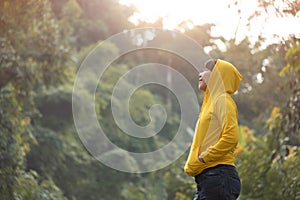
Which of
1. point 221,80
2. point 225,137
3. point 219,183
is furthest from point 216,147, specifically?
point 221,80

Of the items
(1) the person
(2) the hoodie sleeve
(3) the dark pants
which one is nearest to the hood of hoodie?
(1) the person

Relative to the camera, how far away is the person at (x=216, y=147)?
3369 millimetres

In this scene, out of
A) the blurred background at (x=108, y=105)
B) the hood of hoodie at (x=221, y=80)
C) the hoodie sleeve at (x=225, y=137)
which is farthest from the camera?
A: the blurred background at (x=108, y=105)

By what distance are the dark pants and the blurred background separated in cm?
153

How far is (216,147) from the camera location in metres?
3.36

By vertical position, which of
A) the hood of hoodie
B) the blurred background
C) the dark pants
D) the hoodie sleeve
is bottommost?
the dark pants

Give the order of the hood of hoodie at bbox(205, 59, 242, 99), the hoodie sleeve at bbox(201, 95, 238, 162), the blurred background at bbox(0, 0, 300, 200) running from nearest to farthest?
1. the hoodie sleeve at bbox(201, 95, 238, 162)
2. the hood of hoodie at bbox(205, 59, 242, 99)
3. the blurred background at bbox(0, 0, 300, 200)

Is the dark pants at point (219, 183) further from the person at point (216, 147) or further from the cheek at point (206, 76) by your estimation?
the cheek at point (206, 76)

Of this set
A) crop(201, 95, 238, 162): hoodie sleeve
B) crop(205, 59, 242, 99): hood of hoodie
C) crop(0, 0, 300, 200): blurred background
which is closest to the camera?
crop(201, 95, 238, 162): hoodie sleeve

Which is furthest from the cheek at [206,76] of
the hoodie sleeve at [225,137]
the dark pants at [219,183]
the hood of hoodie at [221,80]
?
the dark pants at [219,183]

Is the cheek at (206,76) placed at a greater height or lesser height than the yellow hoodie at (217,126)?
greater

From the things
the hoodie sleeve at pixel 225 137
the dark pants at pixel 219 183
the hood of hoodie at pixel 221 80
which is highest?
the hood of hoodie at pixel 221 80

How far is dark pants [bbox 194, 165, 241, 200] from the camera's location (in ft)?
11.1

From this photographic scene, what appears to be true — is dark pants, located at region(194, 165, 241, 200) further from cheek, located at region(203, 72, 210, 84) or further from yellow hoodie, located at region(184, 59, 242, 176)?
cheek, located at region(203, 72, 210, 84)
